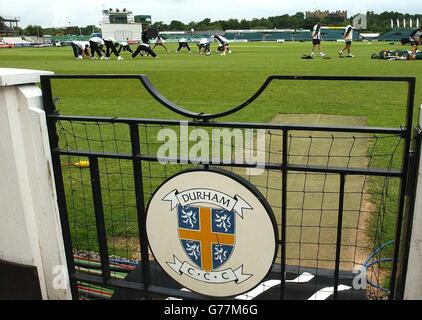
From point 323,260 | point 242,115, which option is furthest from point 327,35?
point 323,260

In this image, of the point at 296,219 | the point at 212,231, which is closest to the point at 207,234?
the point at 212,231

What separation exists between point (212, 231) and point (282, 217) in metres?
0.40

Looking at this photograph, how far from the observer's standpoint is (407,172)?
2.10 metres

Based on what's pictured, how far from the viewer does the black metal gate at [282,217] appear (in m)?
2.21

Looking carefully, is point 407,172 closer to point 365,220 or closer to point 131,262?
point 365,220

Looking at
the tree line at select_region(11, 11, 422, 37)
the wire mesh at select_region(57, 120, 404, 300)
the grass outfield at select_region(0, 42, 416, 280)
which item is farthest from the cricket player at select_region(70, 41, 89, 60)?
the tree line at select_region(11, 11, 422, 37)

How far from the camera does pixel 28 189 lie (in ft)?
8.77

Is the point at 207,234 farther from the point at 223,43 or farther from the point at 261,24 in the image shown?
the point at 261,24

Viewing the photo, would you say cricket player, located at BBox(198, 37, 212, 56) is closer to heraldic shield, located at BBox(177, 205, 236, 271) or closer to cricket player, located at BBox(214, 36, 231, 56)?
cricket player, located at BBox(214, 36, 231, 56)

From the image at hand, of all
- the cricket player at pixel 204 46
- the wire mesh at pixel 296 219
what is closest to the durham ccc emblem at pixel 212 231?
the wire mesh at pixel 296 219

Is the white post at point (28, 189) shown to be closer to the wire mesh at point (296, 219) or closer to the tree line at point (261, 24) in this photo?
the wire mesh at point (296, 219)

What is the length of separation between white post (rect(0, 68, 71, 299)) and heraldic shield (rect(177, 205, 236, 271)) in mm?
891
